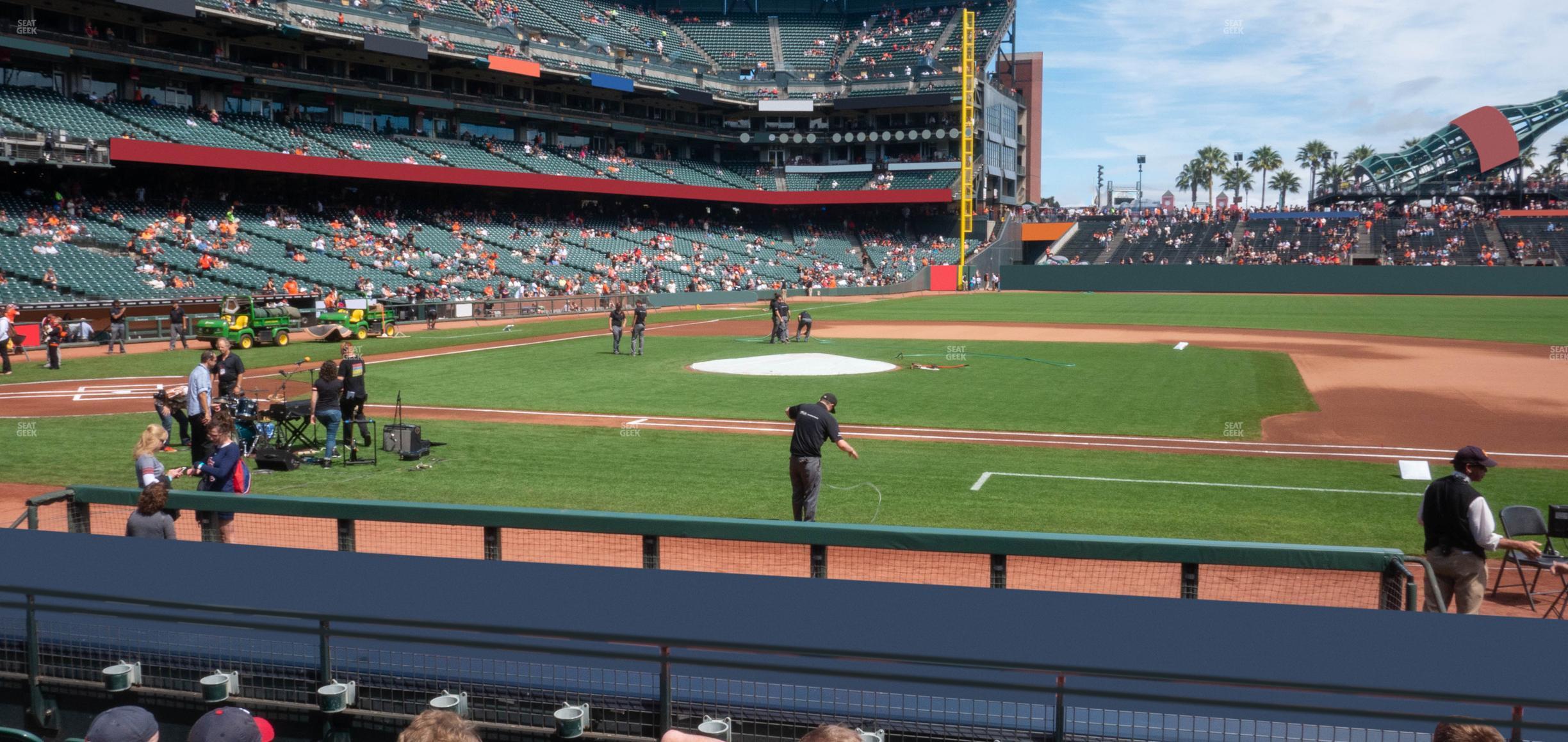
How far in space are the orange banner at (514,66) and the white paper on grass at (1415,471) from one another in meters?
66.5

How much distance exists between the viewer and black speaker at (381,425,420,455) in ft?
58.5

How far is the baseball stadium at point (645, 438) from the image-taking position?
5.44 m

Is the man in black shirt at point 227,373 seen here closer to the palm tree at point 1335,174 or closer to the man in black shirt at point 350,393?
the man in black shirt at point 350,393

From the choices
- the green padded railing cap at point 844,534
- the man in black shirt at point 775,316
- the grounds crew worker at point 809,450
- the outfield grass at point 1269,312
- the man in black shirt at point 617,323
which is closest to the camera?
the green padded railing cap at point 844,534

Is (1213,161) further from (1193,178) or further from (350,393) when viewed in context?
(350,393)

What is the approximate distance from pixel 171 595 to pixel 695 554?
6.30 metres

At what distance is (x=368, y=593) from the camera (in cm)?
666

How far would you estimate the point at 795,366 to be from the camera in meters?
31.5

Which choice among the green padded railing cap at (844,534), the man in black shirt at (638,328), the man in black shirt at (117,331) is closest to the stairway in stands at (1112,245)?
the man in black shirt at (638,328)

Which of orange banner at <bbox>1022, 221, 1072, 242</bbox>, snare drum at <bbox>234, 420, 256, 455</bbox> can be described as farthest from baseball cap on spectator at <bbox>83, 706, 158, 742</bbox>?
orange banner at <bbox>1022, 221, 1072, 242</bbox>

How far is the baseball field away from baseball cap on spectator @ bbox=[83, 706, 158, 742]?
963 cm

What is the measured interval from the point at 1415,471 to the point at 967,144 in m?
79.9

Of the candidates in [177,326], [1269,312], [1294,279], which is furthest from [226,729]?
[1294,279]

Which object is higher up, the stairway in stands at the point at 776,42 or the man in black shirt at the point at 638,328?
the stairway in stands at the point at 776,42
